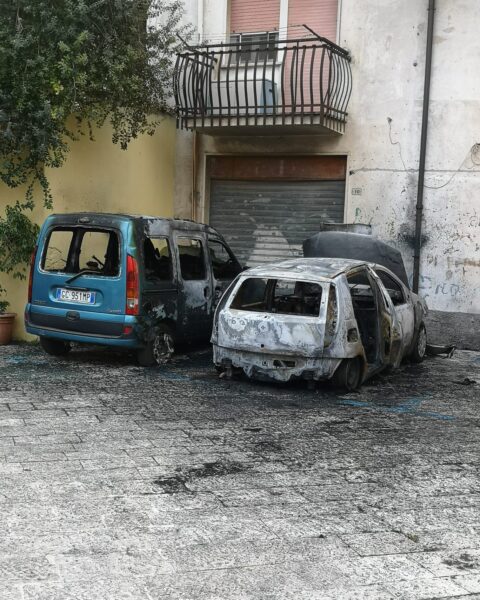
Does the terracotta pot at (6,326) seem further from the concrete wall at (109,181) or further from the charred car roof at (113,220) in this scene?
the charred car roof at (113,220)

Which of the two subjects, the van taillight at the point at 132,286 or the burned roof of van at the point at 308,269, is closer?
the burned roof of van at the point at 308,269

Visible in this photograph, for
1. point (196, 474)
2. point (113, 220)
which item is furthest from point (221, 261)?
point (196, 474)

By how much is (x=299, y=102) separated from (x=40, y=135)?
459cm

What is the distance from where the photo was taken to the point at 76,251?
9922 mm

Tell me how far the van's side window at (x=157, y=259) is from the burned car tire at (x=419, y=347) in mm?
3487

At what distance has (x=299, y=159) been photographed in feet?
45.3

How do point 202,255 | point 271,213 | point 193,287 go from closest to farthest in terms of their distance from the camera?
point 193,287 < point 202,255 < point 271,213

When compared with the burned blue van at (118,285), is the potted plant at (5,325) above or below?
below

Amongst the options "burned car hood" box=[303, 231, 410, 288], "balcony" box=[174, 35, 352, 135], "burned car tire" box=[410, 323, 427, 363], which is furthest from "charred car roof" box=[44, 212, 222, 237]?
"burned car tire" box=[410, 323, 427, 363]

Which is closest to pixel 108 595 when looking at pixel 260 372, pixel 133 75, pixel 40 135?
pixel 260 372

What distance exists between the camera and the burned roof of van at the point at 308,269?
8.77 m

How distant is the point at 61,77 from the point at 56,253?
2.52 metres

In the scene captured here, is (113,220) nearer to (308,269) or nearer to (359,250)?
(308,269)

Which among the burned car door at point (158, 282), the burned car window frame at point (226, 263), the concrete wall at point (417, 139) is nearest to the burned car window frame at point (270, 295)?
the burned car door at point (158, 282)
